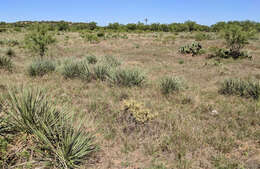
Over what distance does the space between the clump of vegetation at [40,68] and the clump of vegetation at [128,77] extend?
3300 millimetres

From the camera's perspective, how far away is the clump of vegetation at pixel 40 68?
26.1 feet

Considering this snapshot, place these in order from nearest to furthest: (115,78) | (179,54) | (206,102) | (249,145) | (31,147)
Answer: (31,147), (249,145), (206,102), (115,78), (179,54)

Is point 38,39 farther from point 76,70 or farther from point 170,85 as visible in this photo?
point 170,85

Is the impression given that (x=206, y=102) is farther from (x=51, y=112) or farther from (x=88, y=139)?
(x=51, y=112)

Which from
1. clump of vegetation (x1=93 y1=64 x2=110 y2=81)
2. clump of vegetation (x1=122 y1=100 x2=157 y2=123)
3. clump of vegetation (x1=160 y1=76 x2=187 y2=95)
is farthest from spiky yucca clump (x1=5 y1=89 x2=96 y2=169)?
clump of vegetation (x1=93 y1=64 x2=110 y2=81)

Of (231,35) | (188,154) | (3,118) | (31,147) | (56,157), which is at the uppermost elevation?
(231,35)

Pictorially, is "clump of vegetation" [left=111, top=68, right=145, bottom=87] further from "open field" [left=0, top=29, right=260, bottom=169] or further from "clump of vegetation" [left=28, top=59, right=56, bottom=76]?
"clump of vegetation" [left=28, top=59, right=56, bottom=76]

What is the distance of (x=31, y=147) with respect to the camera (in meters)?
2.64

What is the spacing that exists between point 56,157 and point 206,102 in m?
4.51

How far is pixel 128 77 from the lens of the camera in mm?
6961

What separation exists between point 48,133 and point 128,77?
442cm

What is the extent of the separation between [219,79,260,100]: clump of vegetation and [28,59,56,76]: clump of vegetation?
7065 mm

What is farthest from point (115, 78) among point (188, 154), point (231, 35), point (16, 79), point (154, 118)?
point (231, 35)

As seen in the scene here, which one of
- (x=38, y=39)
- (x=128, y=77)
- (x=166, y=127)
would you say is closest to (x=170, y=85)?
(x=128, y=77)
